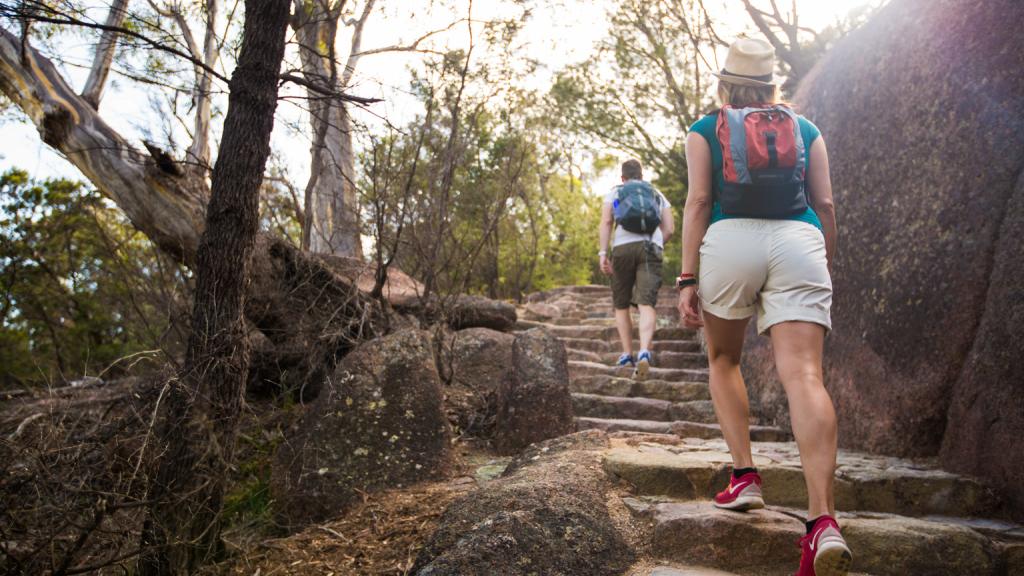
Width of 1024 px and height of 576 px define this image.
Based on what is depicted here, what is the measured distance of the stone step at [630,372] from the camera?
765 centimetres

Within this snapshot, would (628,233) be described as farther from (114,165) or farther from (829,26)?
(829,26)

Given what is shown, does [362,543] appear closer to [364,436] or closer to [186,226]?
[364,436]

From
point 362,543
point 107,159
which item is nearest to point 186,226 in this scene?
Result: point 107,159

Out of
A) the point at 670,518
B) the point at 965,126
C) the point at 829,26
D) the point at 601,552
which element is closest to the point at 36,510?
the point at 601,552

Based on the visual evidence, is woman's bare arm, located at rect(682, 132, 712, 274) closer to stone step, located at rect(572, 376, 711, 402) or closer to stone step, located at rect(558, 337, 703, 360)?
stone step, located at rect(572, 376, 711, 402)

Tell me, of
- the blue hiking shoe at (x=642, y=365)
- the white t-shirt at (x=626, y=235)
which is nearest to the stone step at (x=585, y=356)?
the blue hiking shoe at (x=642, y=365)

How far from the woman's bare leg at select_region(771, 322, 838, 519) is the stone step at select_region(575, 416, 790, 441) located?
9.83 feet

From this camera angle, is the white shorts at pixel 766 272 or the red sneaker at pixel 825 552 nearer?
the red sneaker at pixel 825 552

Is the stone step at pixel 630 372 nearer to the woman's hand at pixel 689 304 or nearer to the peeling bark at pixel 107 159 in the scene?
the peeling bark at pixel 107 159

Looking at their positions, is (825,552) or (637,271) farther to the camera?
(637,271)

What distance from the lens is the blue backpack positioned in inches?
281

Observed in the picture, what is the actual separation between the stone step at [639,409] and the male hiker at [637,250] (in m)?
0.54

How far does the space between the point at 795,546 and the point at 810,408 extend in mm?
686

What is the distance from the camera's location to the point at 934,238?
440 cm
